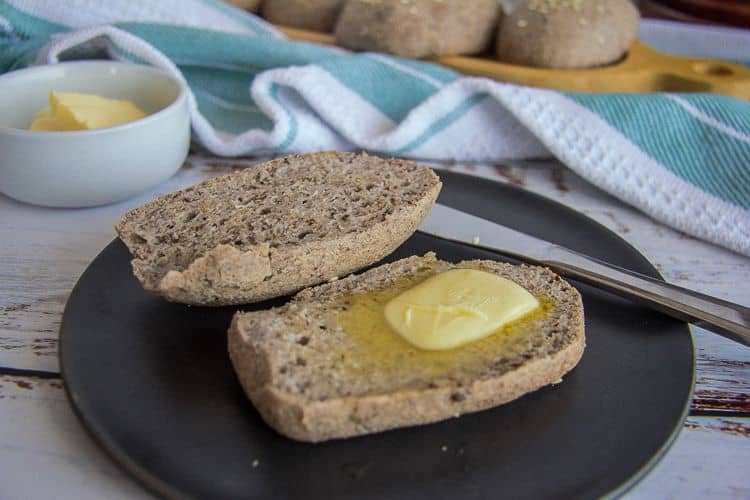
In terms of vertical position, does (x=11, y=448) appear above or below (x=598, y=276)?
below

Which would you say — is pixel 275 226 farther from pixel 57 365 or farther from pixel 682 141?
pixel 682 141

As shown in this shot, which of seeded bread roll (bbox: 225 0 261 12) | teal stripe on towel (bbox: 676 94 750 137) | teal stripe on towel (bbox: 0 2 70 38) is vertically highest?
teal stripe on towel (bbox: 676 94 750 137)

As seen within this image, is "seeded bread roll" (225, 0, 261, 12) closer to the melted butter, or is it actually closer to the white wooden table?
the white wooden table

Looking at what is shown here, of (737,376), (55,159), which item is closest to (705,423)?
(737,376)

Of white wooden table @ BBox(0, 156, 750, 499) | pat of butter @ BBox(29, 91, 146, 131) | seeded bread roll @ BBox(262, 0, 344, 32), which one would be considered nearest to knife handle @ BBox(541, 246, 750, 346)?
white wooden table @ BBox(0, 156, 750, 499)

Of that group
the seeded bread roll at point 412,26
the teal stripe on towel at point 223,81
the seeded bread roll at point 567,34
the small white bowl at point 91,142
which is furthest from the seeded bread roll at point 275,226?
the seeded bread roll at point 567,34

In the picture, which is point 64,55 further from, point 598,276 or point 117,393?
point 598,276

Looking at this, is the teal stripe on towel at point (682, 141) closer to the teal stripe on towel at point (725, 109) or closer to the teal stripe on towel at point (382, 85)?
the teal stripe on towel at point (725, 109)
